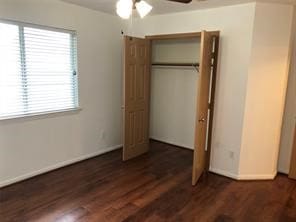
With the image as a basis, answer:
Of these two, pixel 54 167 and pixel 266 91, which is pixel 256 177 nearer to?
pixel 266 91

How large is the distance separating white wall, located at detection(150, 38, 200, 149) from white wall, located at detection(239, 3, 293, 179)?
1.28 m

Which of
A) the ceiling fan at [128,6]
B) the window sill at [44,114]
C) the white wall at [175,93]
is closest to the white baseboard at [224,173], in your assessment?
the white wall at [175,93]

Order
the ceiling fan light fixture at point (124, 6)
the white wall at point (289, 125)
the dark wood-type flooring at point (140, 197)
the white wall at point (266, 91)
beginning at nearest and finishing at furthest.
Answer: the ceiling fan light fixture at point (124, 6)
the dark wood-type flooring at point (140, 197)
the white wall at point (266, 91)
the white wall at point (289, 125)

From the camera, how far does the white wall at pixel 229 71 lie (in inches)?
129

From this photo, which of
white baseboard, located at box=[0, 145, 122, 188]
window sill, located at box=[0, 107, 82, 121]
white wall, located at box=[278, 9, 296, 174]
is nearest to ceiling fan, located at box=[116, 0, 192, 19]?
window sill, located at box=[0, 107, 82, 121]

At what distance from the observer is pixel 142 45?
13.1 feet

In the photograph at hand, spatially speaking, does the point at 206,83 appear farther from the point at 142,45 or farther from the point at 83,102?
the point at 83,102

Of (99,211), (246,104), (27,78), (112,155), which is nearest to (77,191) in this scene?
(99,211)

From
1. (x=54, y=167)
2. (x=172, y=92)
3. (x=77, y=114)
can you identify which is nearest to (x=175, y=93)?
(x=172, y=92)

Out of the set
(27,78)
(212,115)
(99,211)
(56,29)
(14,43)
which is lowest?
(99,211)

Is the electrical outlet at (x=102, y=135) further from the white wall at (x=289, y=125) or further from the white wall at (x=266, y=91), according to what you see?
the white wall at (x=289, y=125)

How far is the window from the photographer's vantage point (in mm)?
2952

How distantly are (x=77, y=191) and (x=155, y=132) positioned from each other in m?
2.47

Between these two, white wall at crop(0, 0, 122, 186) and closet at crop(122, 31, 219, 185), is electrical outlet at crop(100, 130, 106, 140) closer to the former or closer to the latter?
white wall at crop(0, 0, 122, 186)
